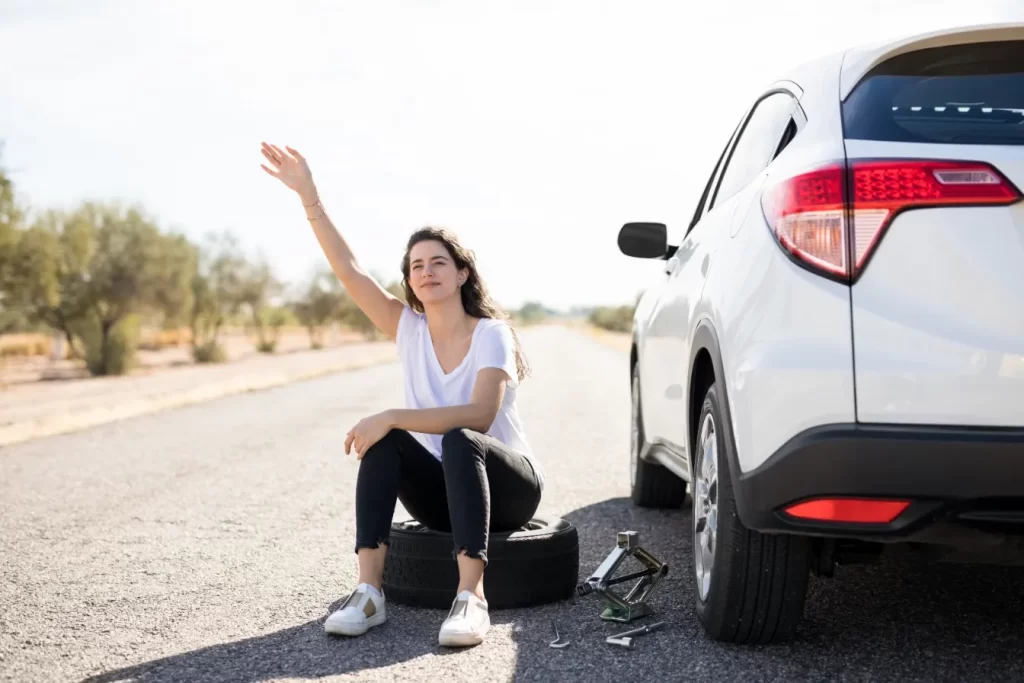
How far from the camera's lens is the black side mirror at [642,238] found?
5129 mm

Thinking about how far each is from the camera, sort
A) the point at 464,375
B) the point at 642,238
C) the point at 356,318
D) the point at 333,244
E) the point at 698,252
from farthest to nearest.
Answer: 1. the point at 356,318
2. the point at 642,238
3. the point at 333,244
4. the point at 464,375
5. the point at 698,252

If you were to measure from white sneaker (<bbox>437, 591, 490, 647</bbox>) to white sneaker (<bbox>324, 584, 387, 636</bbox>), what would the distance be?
28cm

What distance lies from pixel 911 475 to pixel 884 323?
15.6 inches

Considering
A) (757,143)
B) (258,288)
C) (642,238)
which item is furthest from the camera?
(258,288)

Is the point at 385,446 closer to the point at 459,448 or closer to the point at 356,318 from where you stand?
the point at 459,448

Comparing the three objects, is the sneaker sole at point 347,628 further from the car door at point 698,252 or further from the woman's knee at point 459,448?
the car door at point 698,252

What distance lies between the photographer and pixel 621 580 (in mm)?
4262

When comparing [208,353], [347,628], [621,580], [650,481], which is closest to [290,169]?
[347,628]

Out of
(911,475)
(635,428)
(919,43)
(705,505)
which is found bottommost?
(635,428)

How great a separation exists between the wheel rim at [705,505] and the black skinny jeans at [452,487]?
785mm

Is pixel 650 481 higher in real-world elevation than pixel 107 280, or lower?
lower

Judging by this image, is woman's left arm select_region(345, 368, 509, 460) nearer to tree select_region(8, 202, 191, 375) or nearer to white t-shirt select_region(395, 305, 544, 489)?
white t-shirt select_region(395, 305, 544, 489)

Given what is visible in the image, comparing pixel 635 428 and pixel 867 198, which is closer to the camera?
pixel 867 198

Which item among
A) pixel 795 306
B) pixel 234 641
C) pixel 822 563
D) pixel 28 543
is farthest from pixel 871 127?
pixel 28 543
